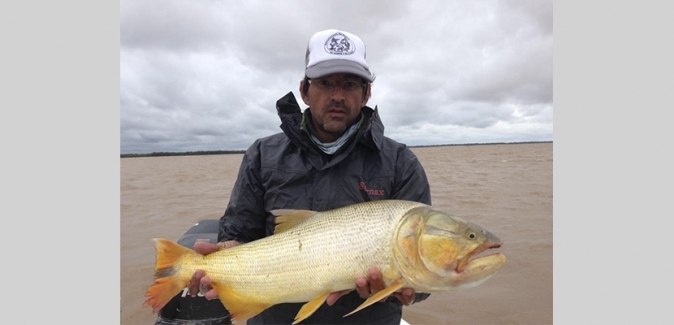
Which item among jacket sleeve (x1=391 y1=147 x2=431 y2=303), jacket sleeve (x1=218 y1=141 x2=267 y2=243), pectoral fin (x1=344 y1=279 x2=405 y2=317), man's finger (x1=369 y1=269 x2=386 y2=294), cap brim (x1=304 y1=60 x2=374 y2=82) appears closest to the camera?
pectoral fin (x1=344 y1=279 x2=405 y2=317)

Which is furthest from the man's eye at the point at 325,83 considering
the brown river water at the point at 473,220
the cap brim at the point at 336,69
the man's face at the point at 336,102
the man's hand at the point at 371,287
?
the brown river water at the point at 473,220

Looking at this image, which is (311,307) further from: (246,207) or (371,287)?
(246,207)

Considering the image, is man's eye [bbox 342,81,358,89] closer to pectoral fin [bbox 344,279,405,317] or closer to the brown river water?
pectoral fin [bbox 344,279,405,317]

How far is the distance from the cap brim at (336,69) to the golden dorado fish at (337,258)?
3.56 feet

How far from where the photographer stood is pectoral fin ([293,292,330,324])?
2.68m

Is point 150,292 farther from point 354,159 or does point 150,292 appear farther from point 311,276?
point 354,159

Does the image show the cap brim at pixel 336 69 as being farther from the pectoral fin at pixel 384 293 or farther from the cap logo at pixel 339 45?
the pectoral fin at pixel 384 293

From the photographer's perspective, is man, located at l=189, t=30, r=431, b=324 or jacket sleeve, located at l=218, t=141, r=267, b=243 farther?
jacket sleeve, located at l=218, t=141, r=267, b=243

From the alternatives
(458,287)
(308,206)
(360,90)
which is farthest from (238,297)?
(360,90)

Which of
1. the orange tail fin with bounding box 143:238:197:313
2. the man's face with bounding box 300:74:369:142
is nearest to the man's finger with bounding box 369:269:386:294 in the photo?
the man's face with bounding box 300:74:369:142

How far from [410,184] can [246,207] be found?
1.42 meters

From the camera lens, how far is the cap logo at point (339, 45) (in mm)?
3318

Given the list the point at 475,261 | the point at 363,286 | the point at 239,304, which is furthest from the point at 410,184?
the point at 239,304

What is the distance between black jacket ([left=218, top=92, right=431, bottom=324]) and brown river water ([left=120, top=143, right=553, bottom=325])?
11.2 ft
